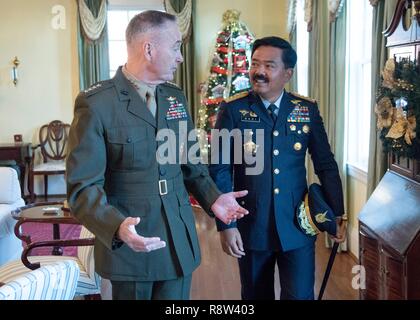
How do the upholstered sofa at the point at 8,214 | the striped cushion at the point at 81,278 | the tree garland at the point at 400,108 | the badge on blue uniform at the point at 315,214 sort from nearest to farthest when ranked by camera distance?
the badge on blue uniform at the point at 315,214
the tree garland at the point at 400,108
the striped cushion at the point at 81,278
the upholstered sofa at the point at 8,214

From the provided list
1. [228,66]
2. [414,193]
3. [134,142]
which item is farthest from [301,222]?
[228,66]

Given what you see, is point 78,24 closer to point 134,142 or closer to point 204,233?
point 204,233

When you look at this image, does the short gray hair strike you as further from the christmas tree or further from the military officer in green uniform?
the christmas tree

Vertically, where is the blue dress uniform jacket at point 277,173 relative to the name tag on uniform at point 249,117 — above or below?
below

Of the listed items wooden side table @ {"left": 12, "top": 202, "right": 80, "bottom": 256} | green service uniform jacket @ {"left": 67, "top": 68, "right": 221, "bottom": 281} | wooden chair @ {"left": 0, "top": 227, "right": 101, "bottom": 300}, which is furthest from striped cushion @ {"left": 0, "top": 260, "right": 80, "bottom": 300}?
wooden side table @ {"left": 12, "top": 202, "right": 80, "bottom": 256}

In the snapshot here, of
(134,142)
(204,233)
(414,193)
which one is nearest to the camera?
(134,142)

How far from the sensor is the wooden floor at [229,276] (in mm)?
3246

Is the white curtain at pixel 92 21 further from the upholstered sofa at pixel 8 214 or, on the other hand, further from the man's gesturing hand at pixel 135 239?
the man's gesturing hand at pixel 135 239

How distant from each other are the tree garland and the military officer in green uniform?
3.30 ft

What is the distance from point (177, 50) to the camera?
1603 millimetres

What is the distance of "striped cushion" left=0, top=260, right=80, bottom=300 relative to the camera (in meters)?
1.29

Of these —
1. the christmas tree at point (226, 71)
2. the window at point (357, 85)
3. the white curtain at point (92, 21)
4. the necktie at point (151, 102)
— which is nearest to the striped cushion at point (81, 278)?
the necktie at point (151, 102)

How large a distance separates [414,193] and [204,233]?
285cm

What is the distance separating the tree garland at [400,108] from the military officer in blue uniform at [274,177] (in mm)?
394
